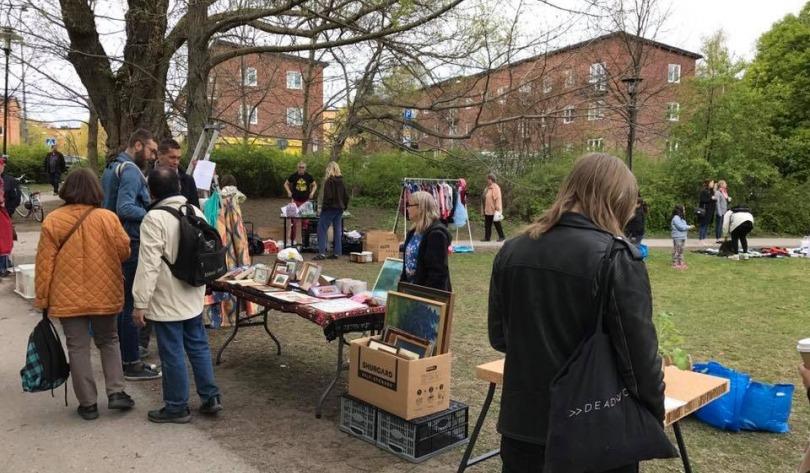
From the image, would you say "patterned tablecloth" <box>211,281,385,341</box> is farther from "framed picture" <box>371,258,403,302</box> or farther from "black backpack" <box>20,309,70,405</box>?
"black backpack" <box>20,309,70,405</box>

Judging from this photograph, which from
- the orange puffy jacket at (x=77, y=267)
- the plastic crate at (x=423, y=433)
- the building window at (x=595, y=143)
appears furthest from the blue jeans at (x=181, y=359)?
the building window at (x=595, y=143)

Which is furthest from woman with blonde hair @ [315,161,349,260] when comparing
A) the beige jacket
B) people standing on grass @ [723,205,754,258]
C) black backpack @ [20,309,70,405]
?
people standing on grass @ [723,205,754,258]

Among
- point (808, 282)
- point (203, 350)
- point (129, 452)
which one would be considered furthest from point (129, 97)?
point (808, 282)

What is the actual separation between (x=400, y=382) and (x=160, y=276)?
5.55 feet

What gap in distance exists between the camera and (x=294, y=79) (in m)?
20.7

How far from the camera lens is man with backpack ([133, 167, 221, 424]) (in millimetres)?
3975

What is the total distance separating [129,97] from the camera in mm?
9242

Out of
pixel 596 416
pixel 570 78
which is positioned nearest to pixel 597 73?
pixel 570 78

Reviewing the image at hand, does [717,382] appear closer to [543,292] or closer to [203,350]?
[543,292]

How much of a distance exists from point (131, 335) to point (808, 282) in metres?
11.0

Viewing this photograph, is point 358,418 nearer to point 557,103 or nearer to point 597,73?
point 557,103

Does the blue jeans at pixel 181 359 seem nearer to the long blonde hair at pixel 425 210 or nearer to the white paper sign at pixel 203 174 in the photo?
the long blonde hair at pixel 425 210

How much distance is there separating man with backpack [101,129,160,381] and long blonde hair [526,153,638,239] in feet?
12.6

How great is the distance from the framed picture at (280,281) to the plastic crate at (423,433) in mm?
1581
